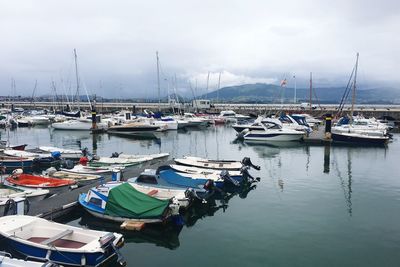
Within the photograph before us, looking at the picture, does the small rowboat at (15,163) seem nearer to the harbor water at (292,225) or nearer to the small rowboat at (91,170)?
the small rowboat at (91,170)

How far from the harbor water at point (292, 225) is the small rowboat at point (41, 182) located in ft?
11.2

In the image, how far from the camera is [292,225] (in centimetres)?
1612

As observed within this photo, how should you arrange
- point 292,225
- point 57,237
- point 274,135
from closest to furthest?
point 57,237
point 292,225
point 274,135

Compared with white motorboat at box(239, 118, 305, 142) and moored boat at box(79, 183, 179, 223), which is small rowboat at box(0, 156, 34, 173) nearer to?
moored boat at box(79, 183, 179, 223)

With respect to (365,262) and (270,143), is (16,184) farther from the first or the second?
(270,143)

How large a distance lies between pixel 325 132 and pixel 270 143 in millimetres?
7138

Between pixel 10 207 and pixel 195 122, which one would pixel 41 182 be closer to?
pixel 10 207

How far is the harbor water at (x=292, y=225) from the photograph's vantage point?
13.0 m

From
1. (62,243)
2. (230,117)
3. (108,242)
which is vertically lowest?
(62,243)

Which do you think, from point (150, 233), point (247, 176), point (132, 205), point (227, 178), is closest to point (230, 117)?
point (247, 176)

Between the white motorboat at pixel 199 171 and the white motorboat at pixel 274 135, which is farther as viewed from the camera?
the white motorboat at pixel 274 135

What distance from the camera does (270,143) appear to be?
45.7 meters

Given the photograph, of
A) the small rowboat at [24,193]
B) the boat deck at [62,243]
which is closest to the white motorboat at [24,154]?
the small rowboat at [24,193]

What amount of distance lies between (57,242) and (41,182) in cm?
949
